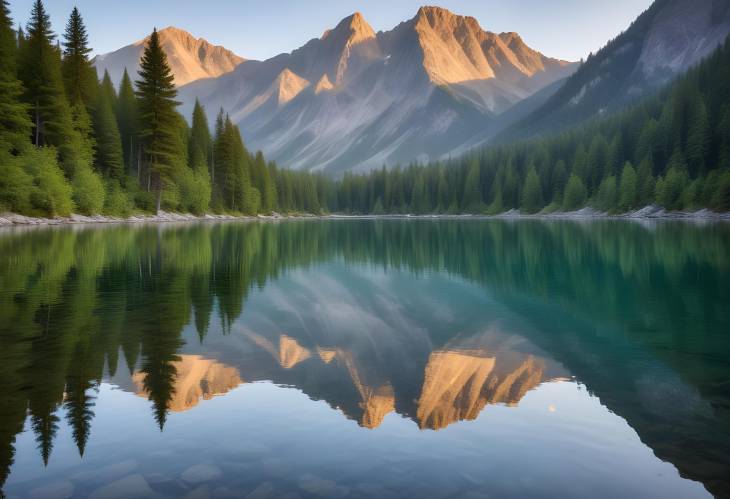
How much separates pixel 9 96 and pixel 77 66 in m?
19.4

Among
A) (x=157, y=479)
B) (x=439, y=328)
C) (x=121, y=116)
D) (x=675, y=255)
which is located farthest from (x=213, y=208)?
(x=157, y=479)

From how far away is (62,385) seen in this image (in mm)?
8305

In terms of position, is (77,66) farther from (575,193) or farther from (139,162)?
(575,193)

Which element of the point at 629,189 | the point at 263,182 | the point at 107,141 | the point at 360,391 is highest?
the point at 107,141

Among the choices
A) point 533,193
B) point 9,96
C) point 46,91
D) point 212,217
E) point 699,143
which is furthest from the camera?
point 533,193

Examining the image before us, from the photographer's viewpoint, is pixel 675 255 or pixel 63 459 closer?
pixel 63 459

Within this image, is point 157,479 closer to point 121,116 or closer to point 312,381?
point 312,381

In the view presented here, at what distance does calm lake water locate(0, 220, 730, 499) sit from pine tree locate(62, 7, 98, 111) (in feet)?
200

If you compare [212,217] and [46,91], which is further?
[212,217]

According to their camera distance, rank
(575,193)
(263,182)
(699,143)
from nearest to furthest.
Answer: (699,143) < (263,182) < (575,193)

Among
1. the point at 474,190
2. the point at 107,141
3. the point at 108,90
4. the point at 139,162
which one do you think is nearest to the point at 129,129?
the point at 108,90

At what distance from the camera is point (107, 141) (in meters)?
73.6

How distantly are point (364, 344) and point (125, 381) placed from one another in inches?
201

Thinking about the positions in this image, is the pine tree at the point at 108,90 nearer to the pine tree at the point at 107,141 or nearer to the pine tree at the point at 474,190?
the pine tree at the point at 107,141
